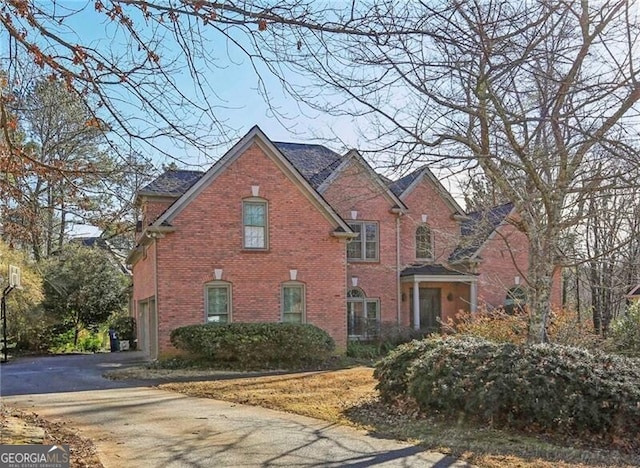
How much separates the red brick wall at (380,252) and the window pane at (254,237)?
4379mm

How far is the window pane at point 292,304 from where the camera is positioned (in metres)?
20.2

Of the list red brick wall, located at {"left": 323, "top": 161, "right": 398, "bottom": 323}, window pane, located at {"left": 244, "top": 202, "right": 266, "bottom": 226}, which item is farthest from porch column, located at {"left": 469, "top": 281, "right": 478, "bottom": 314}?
window pane, located at {"left": 244, "top": 202, "right": 266, "bottom": 226}

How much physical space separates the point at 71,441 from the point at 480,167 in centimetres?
736

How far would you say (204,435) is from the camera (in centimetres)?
755

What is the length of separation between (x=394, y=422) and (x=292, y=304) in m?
11.8

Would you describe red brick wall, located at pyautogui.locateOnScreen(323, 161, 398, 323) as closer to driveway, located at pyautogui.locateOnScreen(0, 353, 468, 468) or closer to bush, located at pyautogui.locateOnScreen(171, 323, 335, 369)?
bush, located at pyautogui.locateOnScreen(171, 323, 335, 369)

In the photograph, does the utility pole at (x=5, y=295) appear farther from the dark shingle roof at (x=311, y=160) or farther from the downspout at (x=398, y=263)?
the downspout at (x=398, y=263)

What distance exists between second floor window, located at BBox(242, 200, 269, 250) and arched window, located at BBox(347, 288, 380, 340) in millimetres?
5019

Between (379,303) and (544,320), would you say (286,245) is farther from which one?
(544,320)

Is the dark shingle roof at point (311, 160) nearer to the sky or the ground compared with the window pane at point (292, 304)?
nearer to the sky

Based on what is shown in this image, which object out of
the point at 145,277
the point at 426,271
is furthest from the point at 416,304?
the point at 145,277

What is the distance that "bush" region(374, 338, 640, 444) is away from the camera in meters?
7.82

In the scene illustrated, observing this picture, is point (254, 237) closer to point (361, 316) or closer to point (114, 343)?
point (361, 316)

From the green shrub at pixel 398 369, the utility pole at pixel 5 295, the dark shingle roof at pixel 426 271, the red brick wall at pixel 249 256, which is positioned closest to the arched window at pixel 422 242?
the dark shingle roof at pixel 426 271
